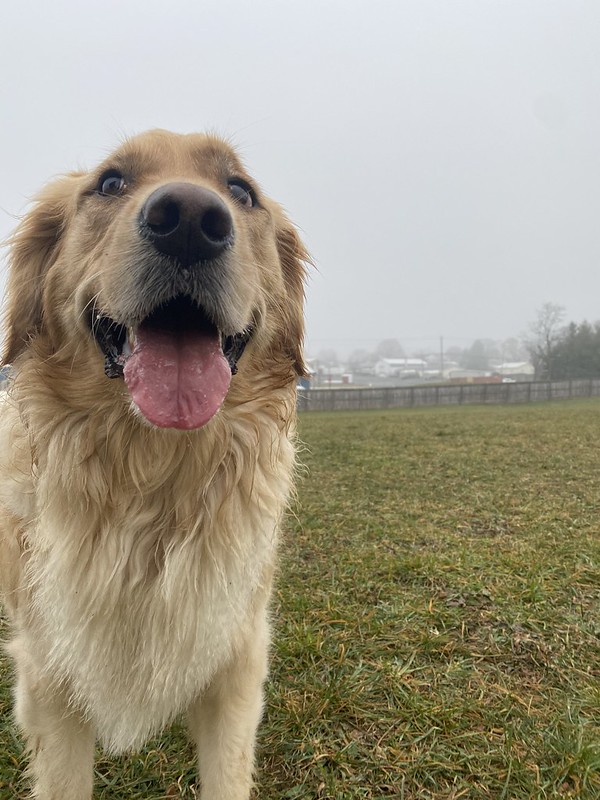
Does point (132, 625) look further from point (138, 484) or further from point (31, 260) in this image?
point (31, 260)

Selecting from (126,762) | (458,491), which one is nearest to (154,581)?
(126,762)

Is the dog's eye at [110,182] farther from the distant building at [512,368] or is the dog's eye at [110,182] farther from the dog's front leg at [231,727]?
the distant building at [512,368]

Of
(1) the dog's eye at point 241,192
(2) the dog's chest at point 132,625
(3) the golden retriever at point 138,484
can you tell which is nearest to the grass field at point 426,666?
(3) the golden retriever at point 138,484

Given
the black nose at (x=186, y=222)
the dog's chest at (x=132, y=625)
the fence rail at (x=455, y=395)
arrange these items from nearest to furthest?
1. the black nose at (x=186, y=222)
2. the dog's chest at (x=132, y=625)
3. the fence rail at (x=455, y=395)

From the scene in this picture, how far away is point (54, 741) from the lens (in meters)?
1.81

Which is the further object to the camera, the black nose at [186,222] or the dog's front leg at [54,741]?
the dog's front leg at [54,741]

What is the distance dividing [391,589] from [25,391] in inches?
103

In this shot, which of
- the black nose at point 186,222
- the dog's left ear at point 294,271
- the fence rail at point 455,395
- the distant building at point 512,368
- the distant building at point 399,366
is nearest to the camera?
the black nose at point 186,222

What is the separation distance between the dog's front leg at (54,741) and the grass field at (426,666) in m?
0.27

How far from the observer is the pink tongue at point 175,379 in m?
1.60

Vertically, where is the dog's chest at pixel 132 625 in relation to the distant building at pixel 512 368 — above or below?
below

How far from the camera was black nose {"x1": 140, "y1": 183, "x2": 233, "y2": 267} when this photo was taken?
1.45 m

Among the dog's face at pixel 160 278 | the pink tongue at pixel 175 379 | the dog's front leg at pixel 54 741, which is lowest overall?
the dog's front leg at pixel 54 741

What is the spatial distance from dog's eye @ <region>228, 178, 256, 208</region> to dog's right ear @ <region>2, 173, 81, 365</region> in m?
0.62
